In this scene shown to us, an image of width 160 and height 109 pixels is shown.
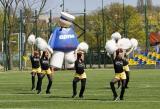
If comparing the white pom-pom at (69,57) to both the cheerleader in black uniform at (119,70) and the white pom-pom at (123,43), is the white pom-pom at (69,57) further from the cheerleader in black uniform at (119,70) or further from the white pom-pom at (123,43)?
the white pom-pom at (123,43)

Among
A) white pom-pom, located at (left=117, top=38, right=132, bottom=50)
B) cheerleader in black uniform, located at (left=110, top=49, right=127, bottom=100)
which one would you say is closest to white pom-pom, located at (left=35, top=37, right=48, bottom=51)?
cheerleader in black uniform, located at (left=110, top=49, right=127, bottom=100)

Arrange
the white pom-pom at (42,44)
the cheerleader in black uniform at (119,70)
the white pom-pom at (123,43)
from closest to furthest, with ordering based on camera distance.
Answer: the white pom-pom at (42,44), the cheerleader in black uniform at (119,70), the white pom-pom at (123,43)

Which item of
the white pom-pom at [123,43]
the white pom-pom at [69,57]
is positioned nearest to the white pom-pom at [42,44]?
the white pom-pom at [69,57]

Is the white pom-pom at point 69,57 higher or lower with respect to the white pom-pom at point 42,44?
lower

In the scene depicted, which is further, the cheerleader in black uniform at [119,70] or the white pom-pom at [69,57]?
the cheerleader in black uniform at [119,70]

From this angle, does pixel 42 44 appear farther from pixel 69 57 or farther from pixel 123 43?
pixel 123 43

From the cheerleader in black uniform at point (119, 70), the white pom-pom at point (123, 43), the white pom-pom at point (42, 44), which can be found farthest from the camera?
the white pom-pom at point (123, 43)

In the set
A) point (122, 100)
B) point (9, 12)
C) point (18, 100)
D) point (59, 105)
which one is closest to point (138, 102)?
point (122, 100)

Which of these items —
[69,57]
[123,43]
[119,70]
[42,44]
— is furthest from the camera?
[123,43]

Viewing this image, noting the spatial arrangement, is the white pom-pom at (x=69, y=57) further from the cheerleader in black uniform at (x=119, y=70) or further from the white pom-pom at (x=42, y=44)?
the cheerleader in black uniform at (x=119, y=70)

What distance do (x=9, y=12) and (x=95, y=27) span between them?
28.4 meters

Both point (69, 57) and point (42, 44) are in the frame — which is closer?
point (69, 57)

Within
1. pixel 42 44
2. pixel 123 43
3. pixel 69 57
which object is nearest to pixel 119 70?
pixel 123 43

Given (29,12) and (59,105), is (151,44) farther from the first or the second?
(59,105)
